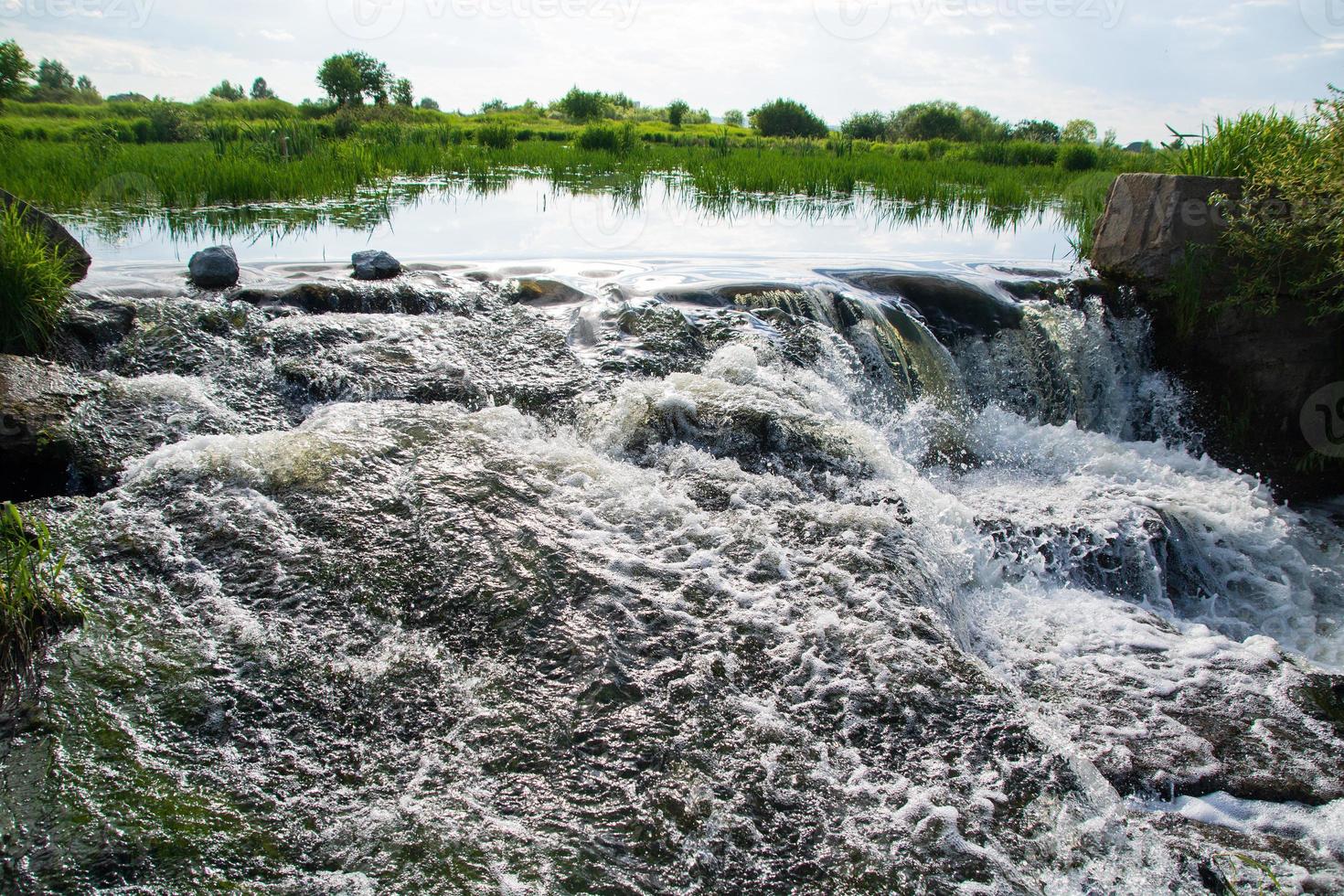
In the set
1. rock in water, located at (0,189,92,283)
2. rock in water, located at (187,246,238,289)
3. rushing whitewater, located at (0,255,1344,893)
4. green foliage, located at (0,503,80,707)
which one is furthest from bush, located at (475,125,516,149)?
green foliage, located at (0,503,80,707)

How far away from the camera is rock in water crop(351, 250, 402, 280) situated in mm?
6273

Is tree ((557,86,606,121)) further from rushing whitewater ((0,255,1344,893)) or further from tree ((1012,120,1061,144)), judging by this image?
rushing whitewater ((0,255,1344,893))

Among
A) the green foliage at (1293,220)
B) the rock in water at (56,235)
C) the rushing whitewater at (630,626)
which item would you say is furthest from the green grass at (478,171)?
the rushing whitewater at (630,626)

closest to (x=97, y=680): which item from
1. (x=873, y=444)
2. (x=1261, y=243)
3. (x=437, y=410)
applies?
(x=437, y=410)

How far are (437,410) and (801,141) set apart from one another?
2499cm

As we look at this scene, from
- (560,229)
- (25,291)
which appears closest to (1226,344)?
(560,229)

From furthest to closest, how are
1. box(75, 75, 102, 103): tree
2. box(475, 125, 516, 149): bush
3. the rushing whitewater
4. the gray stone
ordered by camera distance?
box(75, 75, 102, 103): tree, box(475, 125, 516, 149): bush, the gray stone, the rushing whitewater

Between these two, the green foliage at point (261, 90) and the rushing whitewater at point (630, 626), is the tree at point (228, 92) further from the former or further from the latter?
the rushing whitewater at point (630, 626)

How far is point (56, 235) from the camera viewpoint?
213 inches

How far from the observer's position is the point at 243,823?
2.12 m

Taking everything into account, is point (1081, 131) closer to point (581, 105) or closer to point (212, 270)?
point (581, 105)

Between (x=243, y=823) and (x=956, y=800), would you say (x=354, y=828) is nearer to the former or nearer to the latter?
(x=243, y=823)

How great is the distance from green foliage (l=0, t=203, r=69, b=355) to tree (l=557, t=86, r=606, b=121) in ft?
112

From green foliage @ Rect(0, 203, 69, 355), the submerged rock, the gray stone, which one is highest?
the gray stone
